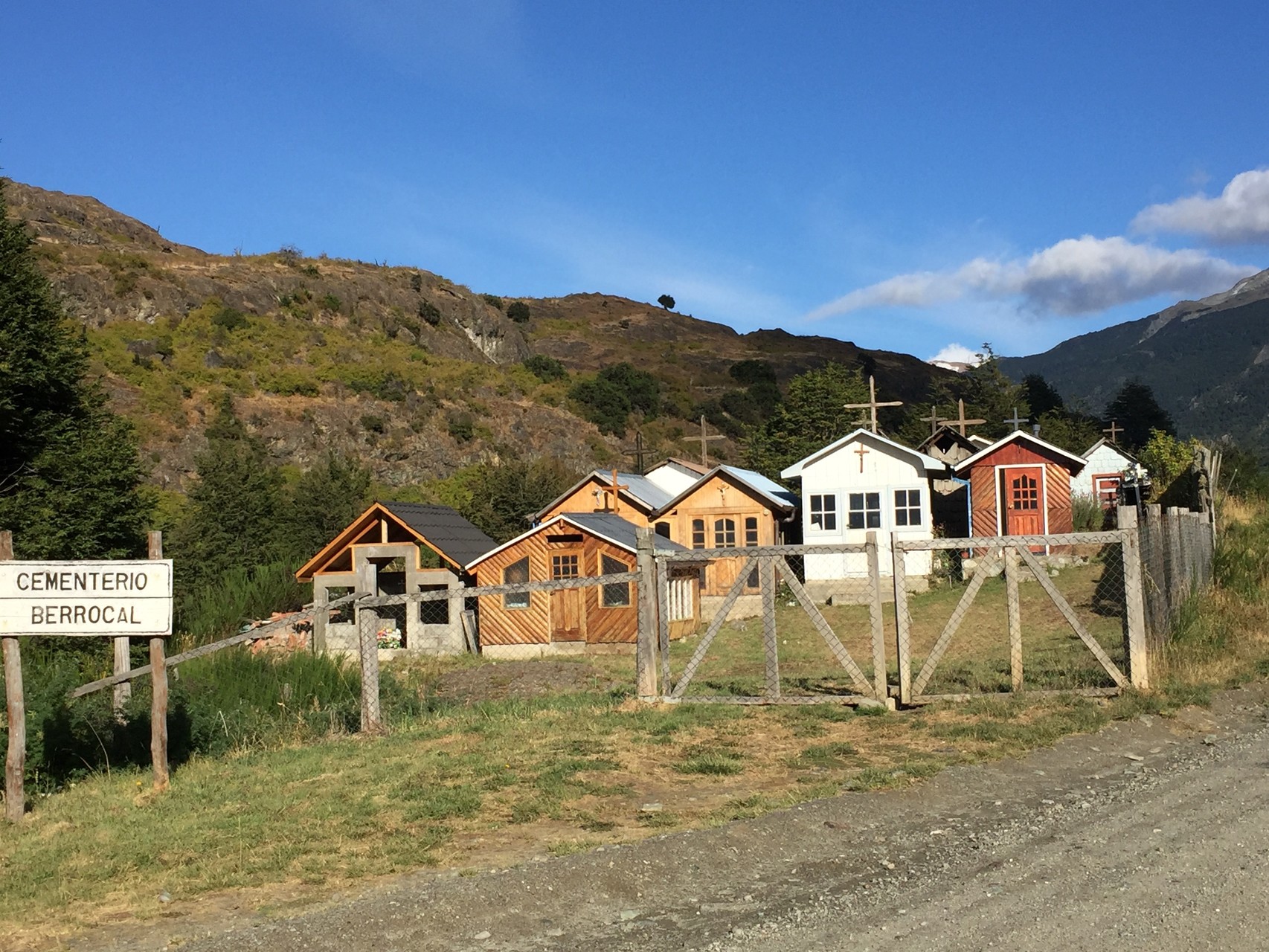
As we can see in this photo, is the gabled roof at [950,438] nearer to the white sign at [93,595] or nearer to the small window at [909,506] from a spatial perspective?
the small window at [909,506]

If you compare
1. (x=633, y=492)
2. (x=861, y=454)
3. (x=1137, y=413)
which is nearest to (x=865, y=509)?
(x=861, y=454)

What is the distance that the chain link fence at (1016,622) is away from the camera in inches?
461

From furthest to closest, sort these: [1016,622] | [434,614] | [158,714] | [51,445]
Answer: [434,614] < [51,445] < [1016,622] < [158,714]

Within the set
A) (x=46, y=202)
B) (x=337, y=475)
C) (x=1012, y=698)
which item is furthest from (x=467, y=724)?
(x=46, y=202)

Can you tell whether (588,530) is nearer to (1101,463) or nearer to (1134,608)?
(1134,608)

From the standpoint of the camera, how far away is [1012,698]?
11617mm

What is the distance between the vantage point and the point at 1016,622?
39.7 ft

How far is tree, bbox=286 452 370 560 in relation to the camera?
133 feet

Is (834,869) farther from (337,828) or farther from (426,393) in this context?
(426,393)

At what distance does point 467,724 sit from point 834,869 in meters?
6.06

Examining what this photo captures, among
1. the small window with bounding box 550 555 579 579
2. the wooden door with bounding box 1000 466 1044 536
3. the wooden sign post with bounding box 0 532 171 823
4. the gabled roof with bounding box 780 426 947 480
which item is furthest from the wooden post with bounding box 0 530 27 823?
the wooden door with bounding box 1000 466 1044 536

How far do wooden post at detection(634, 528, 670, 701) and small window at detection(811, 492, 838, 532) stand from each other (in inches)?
934

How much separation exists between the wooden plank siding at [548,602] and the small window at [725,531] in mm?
7169

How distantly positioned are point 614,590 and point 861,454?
10.1 m
